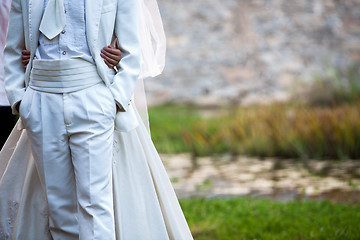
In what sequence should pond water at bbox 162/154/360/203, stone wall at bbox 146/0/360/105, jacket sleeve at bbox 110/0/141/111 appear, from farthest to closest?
1. stone wall at bbox 146/0/360/105
2. pond water at bbox 162/154/360/203
3. jacket sleeve at bbox 110/0/141/111

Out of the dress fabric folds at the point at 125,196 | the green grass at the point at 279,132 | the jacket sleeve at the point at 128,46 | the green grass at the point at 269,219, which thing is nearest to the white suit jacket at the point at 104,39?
the jacket sleeve at the point at 128,46

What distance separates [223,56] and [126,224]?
10485 mm

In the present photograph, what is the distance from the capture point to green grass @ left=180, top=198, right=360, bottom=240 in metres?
3.88

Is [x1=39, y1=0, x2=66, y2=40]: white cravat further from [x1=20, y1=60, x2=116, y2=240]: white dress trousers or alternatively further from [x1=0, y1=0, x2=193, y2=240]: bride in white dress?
[x1=0, y1=0, x2=193, y2=240]: bride in white dress

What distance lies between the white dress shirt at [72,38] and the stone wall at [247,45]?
10151mm

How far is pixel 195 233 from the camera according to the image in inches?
159

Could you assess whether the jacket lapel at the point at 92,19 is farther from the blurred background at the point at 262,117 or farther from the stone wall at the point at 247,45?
the stone wall at the point at 247,45

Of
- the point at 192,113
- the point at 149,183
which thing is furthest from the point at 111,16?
the point at 192,113

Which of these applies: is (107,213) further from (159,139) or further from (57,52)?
(159,139)

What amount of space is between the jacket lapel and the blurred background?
1.95m

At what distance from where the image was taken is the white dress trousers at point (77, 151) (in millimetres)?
2520

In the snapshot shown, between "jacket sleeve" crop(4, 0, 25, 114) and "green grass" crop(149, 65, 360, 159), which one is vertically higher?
"jacket sleeve" crop(4, 0, 25, 114)

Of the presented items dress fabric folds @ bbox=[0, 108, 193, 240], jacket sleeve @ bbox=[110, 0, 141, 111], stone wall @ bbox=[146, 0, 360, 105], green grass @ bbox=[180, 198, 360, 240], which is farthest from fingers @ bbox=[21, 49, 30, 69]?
stone wall @ bbox=[146, 0, 360, 105]

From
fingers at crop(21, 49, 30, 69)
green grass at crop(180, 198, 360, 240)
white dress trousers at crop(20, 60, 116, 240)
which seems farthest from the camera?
green grass at crop(180, 198, 360, 240)
